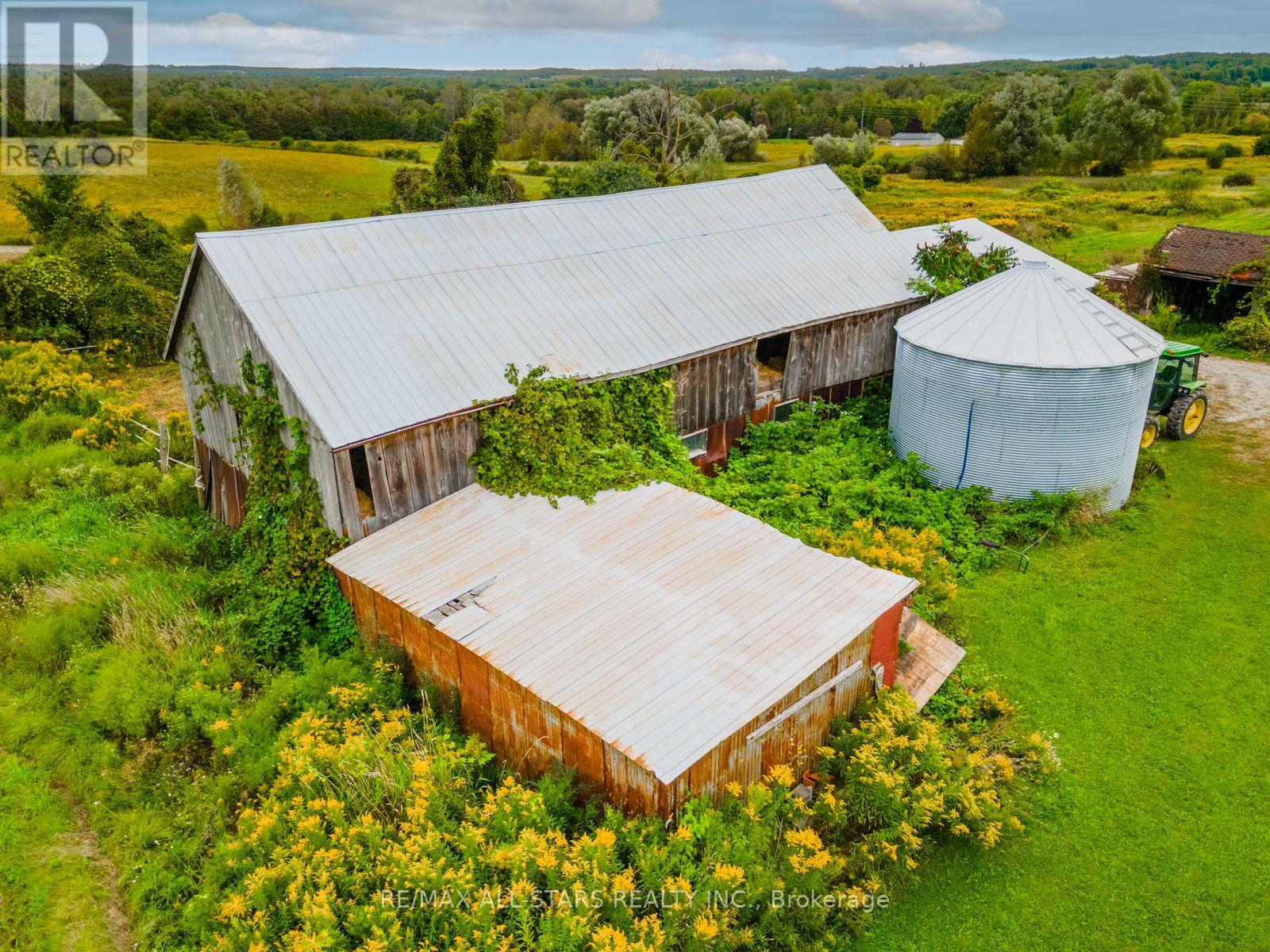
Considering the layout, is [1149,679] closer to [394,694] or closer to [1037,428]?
[1037,428]

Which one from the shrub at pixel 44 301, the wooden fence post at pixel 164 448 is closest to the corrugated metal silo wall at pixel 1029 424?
the wooden fence post at pixel 164 448

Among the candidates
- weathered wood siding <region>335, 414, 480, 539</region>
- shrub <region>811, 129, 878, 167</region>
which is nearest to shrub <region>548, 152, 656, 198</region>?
weathered wood siding <region>335, 414, 480, 539</region>

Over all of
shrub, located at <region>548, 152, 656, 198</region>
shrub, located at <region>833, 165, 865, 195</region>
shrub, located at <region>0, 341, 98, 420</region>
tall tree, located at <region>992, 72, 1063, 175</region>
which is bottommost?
shrub, located at <region>0, 341, 98, 420</region>

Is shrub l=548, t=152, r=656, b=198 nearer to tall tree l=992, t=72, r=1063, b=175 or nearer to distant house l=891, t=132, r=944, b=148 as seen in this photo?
tall tree l=992, t=72, r=1063, b=175

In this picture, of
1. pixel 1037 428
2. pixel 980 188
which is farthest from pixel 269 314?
pixel 980 188

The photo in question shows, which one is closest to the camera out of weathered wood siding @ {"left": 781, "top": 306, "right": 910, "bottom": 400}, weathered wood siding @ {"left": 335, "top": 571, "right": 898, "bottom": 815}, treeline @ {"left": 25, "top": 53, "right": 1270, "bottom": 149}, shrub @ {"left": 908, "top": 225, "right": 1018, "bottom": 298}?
weathered wood siding @ {"left": 335, "top": 571, "right": 898, "bottom": 815}

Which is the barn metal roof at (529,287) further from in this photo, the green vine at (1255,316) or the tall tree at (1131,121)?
the tall tree at (1131,121)
